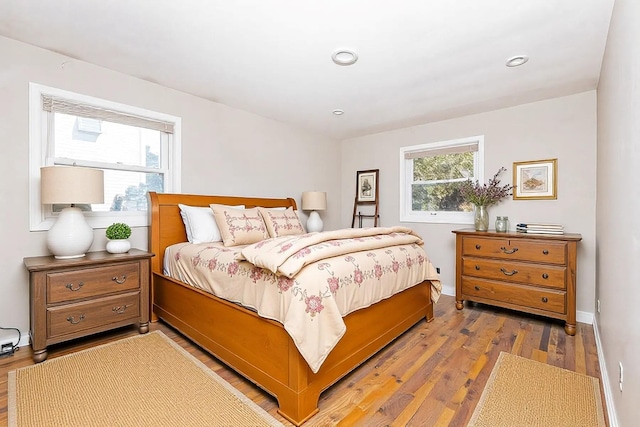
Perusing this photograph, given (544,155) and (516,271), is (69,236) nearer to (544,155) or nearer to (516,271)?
(516,271)

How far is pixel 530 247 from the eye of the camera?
2836mm

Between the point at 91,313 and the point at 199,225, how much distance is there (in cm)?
105

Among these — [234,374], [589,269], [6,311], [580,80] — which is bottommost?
[234,374]

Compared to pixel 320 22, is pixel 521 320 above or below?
below

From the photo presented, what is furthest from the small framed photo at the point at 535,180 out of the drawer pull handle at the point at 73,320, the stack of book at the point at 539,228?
the drawer pull handle at the point at 73,320

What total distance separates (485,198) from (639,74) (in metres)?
2.36

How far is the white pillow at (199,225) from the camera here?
9.35 ft

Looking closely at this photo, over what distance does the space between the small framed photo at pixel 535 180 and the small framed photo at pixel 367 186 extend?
180 cm

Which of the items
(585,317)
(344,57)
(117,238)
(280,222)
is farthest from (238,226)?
(585,317)

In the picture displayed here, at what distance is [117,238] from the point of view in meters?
2.53

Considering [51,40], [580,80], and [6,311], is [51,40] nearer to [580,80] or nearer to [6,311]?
[6,311]

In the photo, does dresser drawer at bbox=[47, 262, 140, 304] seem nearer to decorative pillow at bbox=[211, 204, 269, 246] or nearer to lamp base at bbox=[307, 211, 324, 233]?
decorative pillow at bbox=[211, 204, 269, 246]

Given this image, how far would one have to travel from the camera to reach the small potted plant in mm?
2500

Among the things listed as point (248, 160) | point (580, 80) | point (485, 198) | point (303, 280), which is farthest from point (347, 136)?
point (303, 280)
